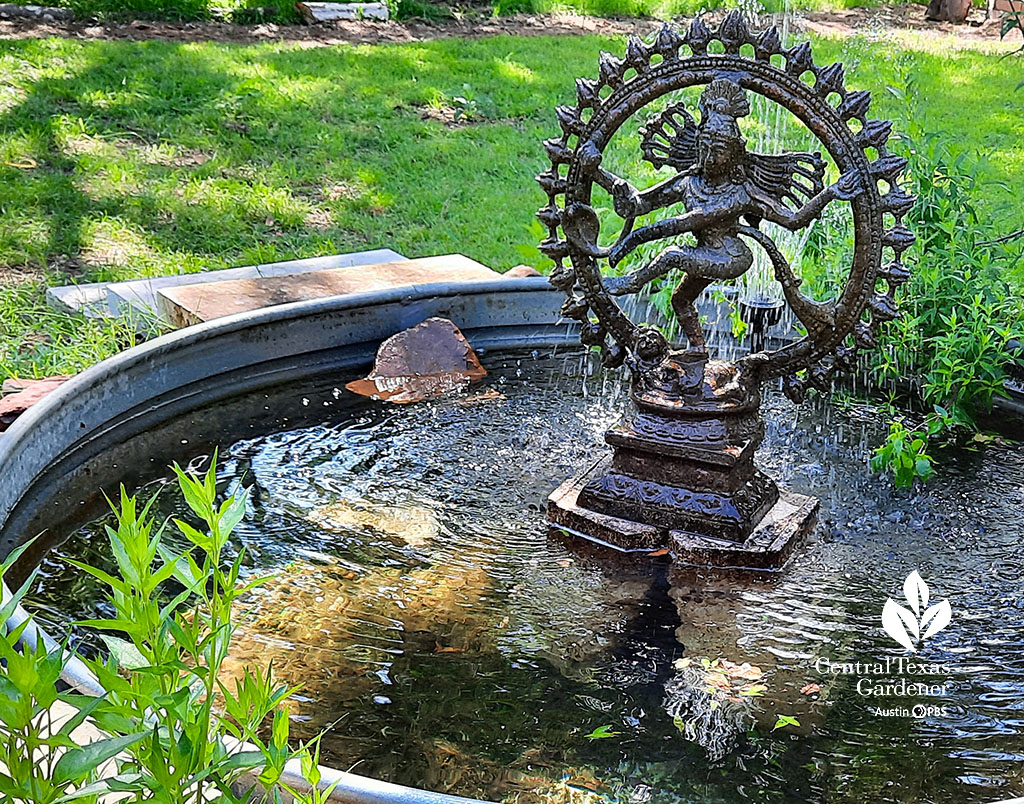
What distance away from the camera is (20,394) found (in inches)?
155

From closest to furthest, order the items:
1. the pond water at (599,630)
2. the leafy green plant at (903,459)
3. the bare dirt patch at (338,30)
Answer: the pond water at (599,630)
the leafy green plant at (903,459)
the bare dirt patch at (338,30)

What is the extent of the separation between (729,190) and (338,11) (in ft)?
28.0

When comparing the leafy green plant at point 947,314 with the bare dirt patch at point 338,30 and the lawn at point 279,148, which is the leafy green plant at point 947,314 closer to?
the lawn at point 279,148

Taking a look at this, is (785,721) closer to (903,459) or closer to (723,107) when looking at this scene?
(903,459)

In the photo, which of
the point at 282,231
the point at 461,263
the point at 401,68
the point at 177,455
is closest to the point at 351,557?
the point at 177,455

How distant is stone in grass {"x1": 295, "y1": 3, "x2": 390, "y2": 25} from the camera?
10.7 m

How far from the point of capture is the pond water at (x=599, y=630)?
2361mm

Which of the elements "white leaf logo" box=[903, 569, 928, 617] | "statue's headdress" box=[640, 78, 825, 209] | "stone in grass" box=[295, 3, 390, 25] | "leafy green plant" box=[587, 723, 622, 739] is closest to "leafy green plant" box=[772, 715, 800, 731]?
"leafy green plant" box=[587, 723, 622, 739]

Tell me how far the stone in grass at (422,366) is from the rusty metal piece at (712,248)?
96cm

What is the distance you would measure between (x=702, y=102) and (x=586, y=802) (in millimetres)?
1840

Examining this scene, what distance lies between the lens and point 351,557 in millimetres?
3145

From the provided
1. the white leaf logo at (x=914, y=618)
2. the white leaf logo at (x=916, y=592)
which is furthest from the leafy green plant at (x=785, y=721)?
the white leaf logo at (x=916, y=592)

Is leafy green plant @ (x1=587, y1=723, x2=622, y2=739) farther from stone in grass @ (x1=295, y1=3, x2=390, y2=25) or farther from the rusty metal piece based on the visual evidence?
stone in grass @ (x1=295, y1=3, x2=390, y2=25)

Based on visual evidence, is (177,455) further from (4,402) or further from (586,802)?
(586,802)
